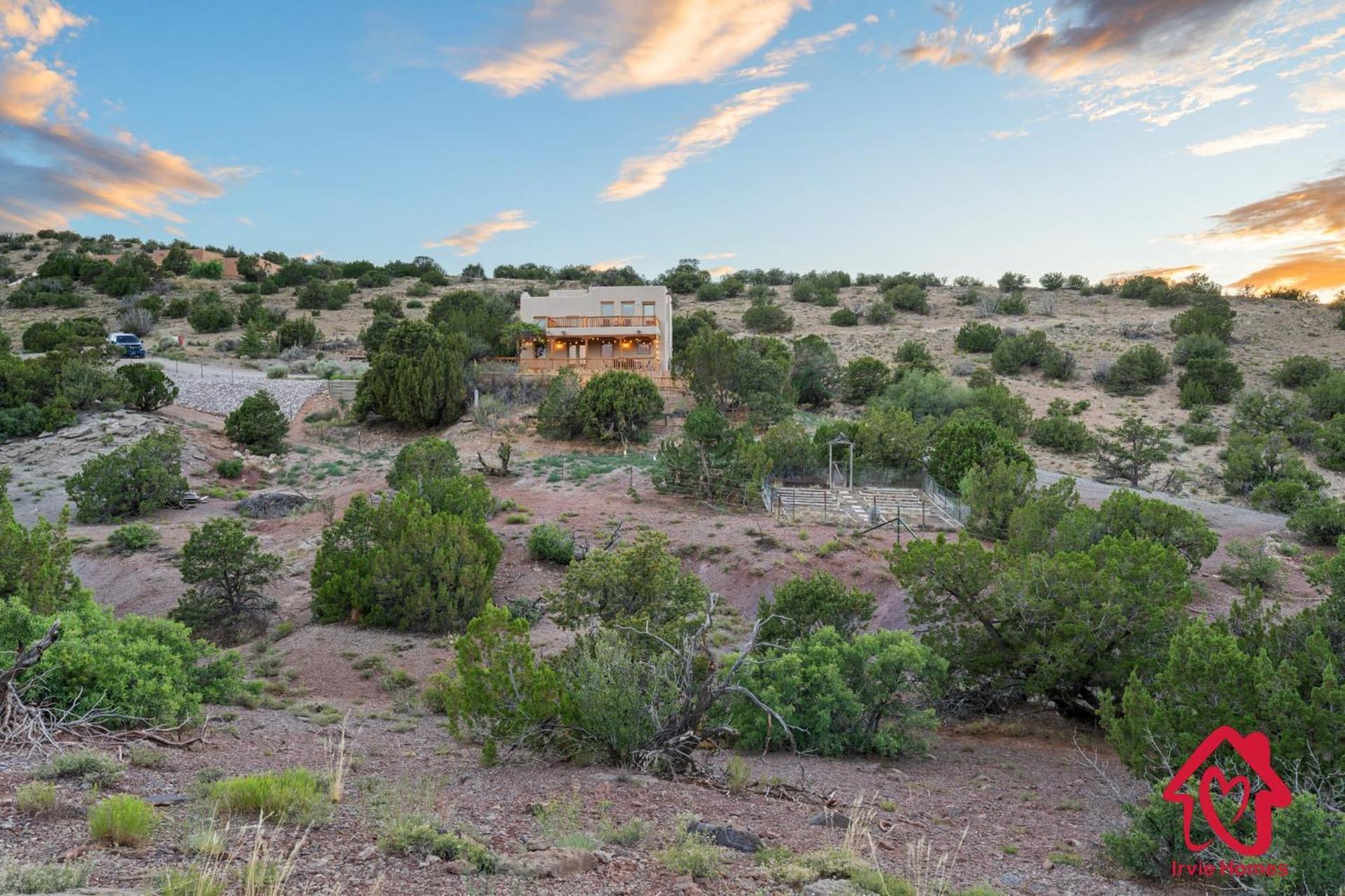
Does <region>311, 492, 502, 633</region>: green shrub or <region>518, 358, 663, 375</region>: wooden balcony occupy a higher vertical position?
<region>518, 358, 663, 375</region>: wooden balcony

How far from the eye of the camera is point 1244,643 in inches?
313

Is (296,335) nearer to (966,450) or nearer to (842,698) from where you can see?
(966,450)

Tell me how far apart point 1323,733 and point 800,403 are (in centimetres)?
3527

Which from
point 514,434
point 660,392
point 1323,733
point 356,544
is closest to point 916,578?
point 1323,733

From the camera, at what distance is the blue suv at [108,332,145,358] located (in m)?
40.4

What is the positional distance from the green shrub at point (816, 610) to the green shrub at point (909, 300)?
54458 mm

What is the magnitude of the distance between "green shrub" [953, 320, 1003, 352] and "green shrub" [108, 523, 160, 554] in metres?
Answer: 45.6

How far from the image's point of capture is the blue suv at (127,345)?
40.4 metres

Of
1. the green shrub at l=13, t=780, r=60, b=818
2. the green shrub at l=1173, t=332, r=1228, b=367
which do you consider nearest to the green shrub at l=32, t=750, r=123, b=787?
the green shrub at l=13, t=780, r=60, b=818

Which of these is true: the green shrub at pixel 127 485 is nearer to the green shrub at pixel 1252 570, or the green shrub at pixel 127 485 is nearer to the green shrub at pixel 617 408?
the green shrub at pixel 617 408

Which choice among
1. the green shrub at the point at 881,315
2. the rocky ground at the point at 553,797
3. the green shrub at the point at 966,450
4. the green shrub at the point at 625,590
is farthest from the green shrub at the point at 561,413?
the green shrub at the point at 881,315

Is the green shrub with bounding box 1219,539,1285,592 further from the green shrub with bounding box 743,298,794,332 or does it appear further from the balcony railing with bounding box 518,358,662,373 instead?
the green shrub with bounding box 743,298,794,332

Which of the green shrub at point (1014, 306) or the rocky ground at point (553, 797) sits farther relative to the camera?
the green shrub at point (1014, 306)

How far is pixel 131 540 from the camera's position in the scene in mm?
18969
